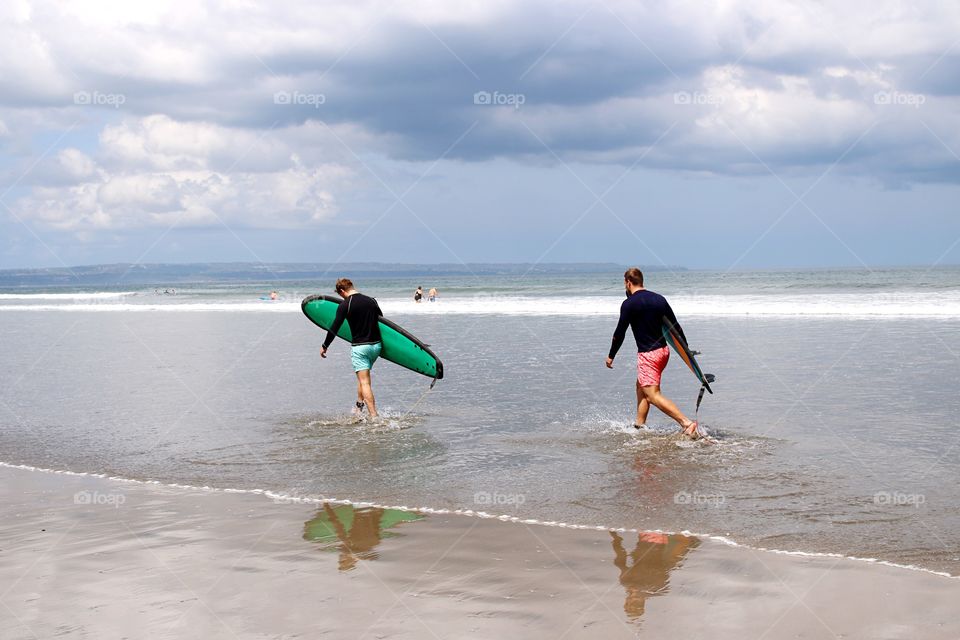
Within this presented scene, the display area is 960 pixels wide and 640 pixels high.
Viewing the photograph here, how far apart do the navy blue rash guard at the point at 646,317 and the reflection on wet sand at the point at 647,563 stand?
3.38 meters

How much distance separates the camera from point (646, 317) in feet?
27.8

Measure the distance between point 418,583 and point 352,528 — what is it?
47.9 inches

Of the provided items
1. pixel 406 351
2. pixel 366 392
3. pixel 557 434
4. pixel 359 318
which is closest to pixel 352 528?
pixel 557 434

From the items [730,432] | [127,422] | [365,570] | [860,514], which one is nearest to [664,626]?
[365,570]

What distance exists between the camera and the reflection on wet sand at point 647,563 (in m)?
4.30

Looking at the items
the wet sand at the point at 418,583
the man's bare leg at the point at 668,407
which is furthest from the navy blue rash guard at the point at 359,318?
the wet sand at the point at 418,583

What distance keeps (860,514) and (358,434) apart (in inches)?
206

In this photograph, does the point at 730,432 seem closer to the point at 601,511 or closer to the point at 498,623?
the point at 601,511

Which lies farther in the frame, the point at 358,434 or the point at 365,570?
the point at 358,434

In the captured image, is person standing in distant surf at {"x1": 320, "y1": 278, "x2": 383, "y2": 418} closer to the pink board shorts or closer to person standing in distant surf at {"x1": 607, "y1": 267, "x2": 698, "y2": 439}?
person standing in distant surf at {"x1": 607, "y1": 267, "x2": 698, "y2": 439}

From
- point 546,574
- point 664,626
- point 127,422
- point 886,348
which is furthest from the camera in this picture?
point 886,348

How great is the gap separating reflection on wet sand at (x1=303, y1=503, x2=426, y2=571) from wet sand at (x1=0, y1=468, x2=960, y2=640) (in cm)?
2

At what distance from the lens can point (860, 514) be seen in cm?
575

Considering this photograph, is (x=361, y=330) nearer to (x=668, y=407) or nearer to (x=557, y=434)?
(x=557, y=434)
